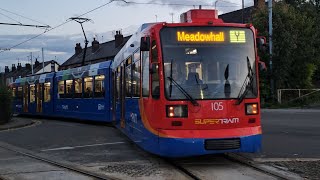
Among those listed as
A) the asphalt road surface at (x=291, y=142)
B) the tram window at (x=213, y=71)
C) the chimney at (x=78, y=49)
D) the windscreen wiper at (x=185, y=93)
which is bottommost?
the asphalt road surface at (x=291, y=142)

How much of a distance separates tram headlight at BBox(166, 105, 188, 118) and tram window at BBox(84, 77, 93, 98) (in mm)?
14651

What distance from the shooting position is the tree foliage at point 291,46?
36688 mm

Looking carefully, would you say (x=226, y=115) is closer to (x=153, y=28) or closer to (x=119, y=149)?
(x=153, y=28)

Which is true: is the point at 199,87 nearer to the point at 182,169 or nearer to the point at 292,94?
the point at 182,169

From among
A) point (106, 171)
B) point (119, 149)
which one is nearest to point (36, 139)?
point (119, 149)

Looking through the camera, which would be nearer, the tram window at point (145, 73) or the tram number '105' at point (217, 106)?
the tram number '105' at point (217, 106)

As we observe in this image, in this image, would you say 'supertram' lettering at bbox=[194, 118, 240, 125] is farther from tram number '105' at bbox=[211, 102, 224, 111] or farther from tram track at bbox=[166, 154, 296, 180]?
tram track at bbox=[166, 154, 296, 180]

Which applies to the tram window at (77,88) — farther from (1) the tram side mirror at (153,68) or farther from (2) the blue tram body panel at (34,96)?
(1) the tram side mirror at (153,68)

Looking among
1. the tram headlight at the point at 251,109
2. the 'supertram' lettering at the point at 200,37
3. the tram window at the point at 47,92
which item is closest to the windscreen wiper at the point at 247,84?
the tram headlight at the point at 251,109

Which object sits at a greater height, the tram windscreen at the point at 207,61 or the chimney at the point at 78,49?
the chimney at the point at 78,49

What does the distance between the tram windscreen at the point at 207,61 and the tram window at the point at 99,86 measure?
1276cm

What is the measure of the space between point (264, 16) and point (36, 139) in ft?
86.3

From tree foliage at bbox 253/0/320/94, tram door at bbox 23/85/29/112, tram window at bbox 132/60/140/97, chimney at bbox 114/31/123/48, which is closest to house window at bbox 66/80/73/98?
tram door at bbox 23/85/29/112

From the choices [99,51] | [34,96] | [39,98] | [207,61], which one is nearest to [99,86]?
[39,98]
